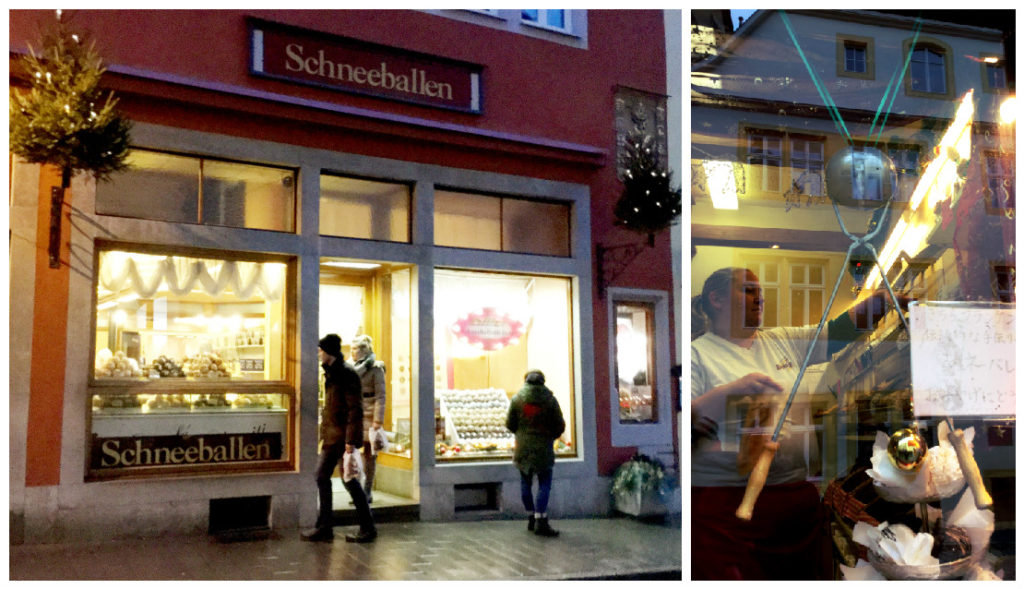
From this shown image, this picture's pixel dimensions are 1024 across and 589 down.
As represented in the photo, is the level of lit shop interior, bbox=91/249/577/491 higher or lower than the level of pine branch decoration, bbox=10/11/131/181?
lower

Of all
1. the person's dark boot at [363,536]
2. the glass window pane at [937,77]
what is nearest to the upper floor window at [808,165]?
the glass window pane at [937,77]

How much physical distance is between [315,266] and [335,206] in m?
0.53

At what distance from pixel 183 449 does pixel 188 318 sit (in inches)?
39.5

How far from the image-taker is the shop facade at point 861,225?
226 inches

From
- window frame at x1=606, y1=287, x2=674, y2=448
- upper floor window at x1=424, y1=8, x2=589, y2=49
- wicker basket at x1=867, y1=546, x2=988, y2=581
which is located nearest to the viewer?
wicker basket at x1=867, y1=546, x2=988, y2=581

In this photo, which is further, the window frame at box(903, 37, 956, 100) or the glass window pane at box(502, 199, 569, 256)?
the glass window pane at box(502, 199, 569, 256)

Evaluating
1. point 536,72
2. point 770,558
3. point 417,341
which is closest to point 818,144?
point 770,558

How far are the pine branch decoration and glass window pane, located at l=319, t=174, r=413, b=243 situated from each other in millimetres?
1669

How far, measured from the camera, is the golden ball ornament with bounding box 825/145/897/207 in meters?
5.93

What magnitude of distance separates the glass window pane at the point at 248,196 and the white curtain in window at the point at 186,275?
34cm

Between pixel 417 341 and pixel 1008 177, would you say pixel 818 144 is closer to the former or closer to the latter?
pixel 1008 177

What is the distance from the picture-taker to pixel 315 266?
763cm

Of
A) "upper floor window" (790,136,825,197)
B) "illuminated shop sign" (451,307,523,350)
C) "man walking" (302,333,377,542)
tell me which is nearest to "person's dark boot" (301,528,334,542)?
"man walking" (302,333,377,542)

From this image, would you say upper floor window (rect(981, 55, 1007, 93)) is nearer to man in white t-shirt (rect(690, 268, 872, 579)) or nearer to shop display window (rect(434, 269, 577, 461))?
man in white t-shirt (rect(690, 268, 872, 579))
